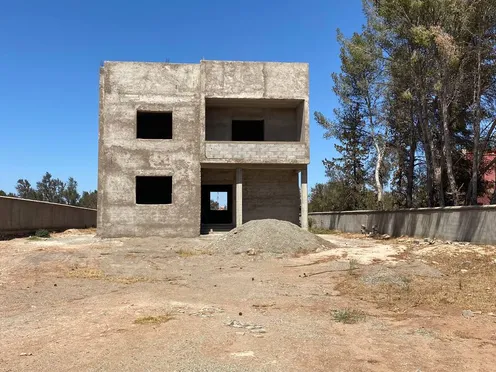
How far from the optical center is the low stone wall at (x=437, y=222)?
1695 centimetres

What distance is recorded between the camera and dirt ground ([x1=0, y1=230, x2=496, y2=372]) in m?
5.10

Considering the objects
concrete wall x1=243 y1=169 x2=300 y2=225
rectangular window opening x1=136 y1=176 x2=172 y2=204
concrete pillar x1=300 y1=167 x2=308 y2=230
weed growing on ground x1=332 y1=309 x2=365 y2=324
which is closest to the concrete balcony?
concrete pillar x1=300 y1=167 x2=308 y2=230

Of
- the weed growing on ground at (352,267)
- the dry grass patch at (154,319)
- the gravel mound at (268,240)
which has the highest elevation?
the gravel mound at (268,240)

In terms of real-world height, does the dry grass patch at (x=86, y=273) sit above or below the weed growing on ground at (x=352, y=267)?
below

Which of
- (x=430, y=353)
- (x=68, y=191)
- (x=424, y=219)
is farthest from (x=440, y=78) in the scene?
(x=68, y=191)

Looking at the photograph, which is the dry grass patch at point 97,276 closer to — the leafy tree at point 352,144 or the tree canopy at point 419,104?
the tree canopy at point 419,104

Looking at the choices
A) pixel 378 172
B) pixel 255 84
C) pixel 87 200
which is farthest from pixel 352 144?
pixel 87 200

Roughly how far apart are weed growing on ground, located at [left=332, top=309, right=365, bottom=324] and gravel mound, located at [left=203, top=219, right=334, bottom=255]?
816 centimetres

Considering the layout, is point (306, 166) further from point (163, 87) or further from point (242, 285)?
point (242, 285)

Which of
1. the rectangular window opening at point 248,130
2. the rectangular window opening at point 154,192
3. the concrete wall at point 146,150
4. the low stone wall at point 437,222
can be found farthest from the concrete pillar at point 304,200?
the rectangular window opening at point 154,192

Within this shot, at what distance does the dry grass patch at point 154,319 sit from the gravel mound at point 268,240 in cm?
874

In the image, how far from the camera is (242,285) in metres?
10.4

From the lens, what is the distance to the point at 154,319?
683cm

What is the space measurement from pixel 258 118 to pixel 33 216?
44.3 ft
